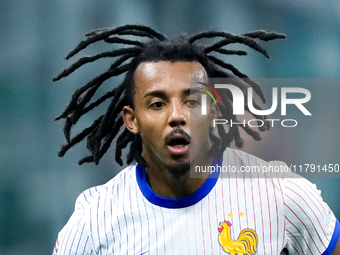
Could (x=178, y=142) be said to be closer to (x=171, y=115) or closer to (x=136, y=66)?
(x=171, y=115)

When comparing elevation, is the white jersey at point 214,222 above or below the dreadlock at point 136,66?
below

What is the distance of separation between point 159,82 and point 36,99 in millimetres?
3047

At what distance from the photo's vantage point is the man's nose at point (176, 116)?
2.18 meters

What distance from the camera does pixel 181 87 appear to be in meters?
2.24

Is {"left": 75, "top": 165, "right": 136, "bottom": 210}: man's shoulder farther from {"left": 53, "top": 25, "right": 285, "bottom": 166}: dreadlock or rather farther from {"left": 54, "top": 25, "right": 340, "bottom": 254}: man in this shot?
{"left": 53, "top": 25, "right": 285, "bottom": 166}: dreadlock

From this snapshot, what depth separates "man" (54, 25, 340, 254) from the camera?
225 centimetres

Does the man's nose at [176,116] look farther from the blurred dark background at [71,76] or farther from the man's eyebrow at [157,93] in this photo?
the blurred dark background at [71,76]

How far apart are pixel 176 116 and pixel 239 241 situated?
2.38ft

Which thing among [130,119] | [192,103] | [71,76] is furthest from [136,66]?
[71,76]

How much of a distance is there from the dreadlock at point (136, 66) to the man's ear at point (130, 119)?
38 millimetres

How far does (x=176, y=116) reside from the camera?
86.0 inches

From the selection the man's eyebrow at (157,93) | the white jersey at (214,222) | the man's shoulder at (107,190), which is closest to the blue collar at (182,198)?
the white jersey at (214,222)

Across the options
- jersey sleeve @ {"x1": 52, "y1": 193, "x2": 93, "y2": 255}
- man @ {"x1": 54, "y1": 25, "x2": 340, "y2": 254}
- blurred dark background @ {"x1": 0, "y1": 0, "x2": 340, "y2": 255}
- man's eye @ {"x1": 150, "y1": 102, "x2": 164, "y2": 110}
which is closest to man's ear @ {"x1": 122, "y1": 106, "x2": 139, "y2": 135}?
man @ {"x1": 54, "y1": 25, "x2": 340, "y2": 254}

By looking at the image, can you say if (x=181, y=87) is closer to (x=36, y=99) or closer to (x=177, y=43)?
(x=177, y=43)
